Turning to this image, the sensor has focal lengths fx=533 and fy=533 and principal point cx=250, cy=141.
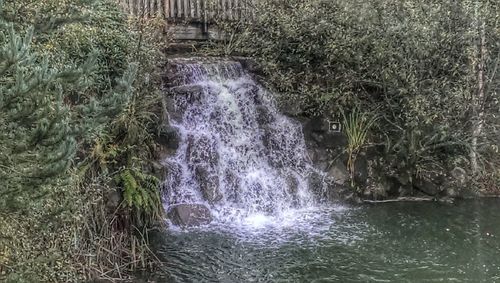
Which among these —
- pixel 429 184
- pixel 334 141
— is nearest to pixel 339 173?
pixel 334 141

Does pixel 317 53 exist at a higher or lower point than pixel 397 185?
higher

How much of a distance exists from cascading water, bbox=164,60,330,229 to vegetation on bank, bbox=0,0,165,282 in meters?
0.92

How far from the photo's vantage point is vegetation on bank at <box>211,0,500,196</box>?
947 centimetres

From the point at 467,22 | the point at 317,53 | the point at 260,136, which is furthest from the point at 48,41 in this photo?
the point at 467,22

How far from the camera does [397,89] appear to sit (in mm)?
9711

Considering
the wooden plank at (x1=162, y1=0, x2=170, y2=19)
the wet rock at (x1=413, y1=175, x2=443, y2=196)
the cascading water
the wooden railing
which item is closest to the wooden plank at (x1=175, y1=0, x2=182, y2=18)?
the wooden railing

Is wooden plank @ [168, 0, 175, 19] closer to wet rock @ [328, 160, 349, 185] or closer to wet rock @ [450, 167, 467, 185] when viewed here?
wet rock @ [328, 160, 349, 185]

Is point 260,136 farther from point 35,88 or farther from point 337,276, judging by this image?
point 35,88

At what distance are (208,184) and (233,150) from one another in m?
0.93

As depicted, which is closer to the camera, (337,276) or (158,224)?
(337,276)

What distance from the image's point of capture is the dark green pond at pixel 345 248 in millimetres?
6867

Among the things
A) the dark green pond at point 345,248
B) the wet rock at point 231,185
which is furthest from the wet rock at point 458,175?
the wet rock at point 231,185

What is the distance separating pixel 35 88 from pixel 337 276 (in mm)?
4576

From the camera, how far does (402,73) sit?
9430 millimetres
